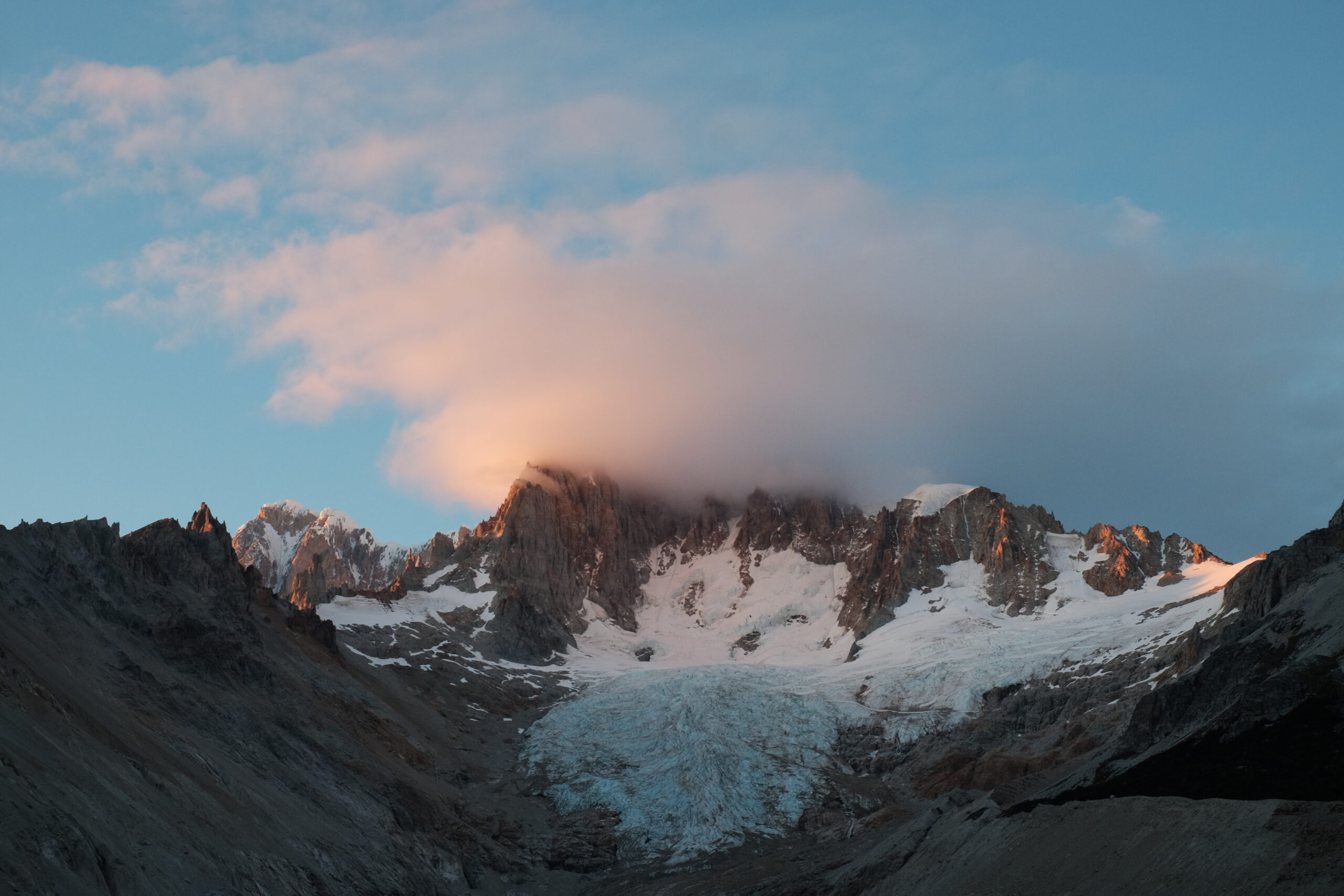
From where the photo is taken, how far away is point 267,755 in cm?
8912

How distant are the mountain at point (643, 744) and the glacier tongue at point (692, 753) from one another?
0.51m

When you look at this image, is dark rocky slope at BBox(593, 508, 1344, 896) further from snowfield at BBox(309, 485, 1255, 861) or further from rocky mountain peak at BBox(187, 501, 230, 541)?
rocky mountain peak at BBox(187, 501, 230, 541)

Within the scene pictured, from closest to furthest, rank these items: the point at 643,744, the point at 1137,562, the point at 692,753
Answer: the point at 692,753, the point at 643,744, the point at 1137,562

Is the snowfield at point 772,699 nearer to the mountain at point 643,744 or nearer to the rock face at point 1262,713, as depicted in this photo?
the mountain at point 643,744

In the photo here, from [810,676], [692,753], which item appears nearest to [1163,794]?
[692,753]

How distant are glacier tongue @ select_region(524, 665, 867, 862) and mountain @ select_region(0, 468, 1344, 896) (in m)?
0.51

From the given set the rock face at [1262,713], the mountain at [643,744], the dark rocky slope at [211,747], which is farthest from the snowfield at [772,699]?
the rock face at [1262,713]

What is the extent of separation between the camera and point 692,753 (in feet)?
391

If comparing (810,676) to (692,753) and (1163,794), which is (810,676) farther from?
(1163,794)

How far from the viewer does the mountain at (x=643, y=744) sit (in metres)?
52.8

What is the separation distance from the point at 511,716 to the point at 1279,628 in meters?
93.0

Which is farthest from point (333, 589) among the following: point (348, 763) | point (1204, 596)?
point (1204, 596)

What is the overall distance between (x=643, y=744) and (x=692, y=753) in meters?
8.01

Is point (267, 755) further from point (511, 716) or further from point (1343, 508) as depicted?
point (1343, 508)
